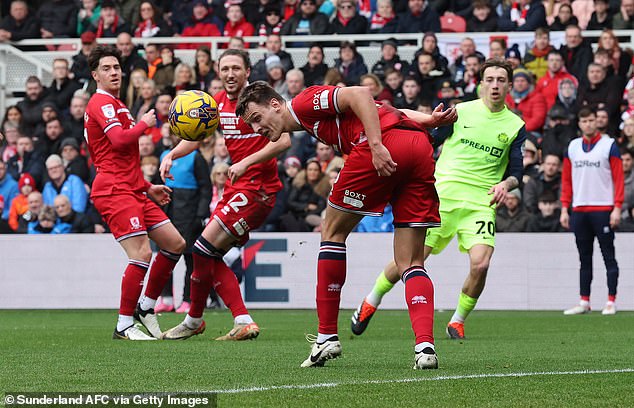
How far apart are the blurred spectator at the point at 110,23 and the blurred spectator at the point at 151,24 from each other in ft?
1.06

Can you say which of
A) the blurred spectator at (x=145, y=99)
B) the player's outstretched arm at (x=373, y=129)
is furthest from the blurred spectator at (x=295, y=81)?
the player's outstretched arm at (x=373, y=129)

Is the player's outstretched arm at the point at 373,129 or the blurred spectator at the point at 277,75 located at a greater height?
the player's outstretched arm at the point at 373,129

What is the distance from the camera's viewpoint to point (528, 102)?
18750 millimetres

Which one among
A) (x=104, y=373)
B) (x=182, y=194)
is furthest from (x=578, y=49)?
(x=104, y=373)

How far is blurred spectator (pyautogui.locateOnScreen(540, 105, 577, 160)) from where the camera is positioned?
707 inches

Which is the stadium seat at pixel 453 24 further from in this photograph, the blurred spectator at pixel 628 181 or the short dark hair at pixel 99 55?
the short dark hair at pixel 99 55

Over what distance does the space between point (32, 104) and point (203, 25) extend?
365 centimetres

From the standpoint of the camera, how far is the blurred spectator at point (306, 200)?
1769cm

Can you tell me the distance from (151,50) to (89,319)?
8368 millimetres

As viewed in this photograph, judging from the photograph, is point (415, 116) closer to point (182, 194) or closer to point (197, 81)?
point (182, 194)

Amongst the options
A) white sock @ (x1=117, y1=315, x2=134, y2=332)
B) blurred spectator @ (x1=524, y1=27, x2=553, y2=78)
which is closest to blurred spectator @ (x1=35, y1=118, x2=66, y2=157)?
blurred spectator @ (x1=524, y1=27, x2=553, y2=78)

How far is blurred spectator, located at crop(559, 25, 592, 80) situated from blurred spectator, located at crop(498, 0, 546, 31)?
114cm

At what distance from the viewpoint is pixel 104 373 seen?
283 inches

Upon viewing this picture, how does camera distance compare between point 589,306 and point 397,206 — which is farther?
point 589,306
